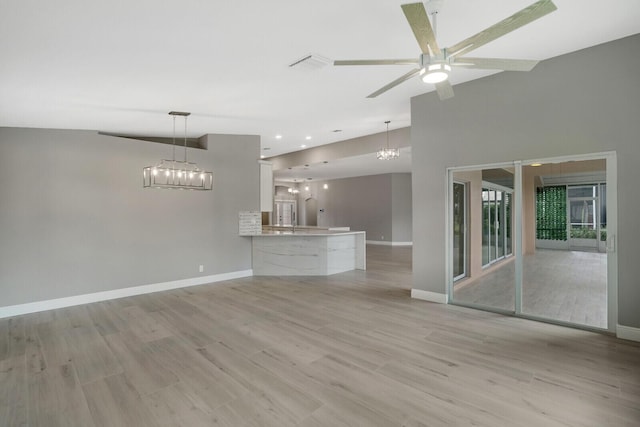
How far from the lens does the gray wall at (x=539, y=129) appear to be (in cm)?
344

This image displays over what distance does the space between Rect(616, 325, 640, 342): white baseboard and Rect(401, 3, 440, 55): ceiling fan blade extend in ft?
11.8

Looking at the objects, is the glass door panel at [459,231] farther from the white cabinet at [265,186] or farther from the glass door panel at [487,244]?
the white cabinet at [265,186]

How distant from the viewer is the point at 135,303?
5105 mm

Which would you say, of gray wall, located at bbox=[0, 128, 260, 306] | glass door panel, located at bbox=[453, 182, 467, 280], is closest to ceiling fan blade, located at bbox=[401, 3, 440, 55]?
glass door panel, located at bbox=[453, 182, 467, 280]

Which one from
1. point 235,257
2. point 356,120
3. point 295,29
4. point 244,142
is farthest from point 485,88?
point 235,257

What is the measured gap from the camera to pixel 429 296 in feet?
16.4

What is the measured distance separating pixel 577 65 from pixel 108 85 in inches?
218

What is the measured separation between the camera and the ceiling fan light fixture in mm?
2502

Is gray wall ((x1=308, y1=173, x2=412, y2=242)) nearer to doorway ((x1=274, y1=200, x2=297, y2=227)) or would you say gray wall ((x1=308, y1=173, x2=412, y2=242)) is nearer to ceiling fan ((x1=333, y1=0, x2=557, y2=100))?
doorway ((x1=274, y1=200, x2=297, y2=227))

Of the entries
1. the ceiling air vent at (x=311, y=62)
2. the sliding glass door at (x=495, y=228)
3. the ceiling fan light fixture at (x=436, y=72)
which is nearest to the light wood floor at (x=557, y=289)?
the sliding glass door at (x=495, y=228)

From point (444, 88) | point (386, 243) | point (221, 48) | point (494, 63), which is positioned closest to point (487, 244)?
point (444, 88)

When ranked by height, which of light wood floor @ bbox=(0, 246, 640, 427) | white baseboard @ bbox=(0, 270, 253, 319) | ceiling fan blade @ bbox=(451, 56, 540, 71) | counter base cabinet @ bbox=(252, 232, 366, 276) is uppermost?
ceiling fan blade @ bbox=(451, 56, 540, 71)

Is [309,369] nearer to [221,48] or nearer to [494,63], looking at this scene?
[494,63]

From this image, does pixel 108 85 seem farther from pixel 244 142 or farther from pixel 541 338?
pixel 541 338
